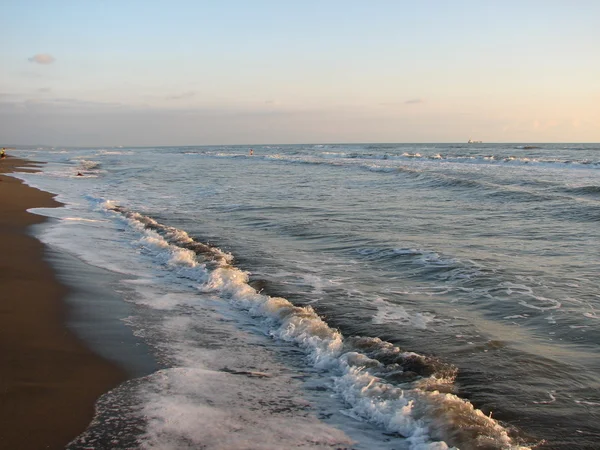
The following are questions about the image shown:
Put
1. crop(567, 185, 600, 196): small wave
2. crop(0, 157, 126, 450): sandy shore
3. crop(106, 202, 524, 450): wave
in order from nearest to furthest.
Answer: crop(0, 157, 126, 450): sandy shore → crop(106, 202, 524, 450): wave → crop(567, 185, 600, 196): small wave

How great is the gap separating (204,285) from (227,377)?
3.35 m

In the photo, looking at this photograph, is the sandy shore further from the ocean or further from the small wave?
the small wave

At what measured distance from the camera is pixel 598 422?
3.94 metres

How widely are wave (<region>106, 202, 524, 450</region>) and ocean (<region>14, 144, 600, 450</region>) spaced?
17 mm

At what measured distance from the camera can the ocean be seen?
12.7ft

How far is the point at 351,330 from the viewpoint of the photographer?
5988 mm

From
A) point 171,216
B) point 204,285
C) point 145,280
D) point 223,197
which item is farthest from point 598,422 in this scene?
point 223,197

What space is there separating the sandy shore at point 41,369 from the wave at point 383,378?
6.50ft

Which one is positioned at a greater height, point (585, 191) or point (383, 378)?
point (585, 191)

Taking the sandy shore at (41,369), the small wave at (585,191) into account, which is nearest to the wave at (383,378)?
the sandy shore at (41,369)

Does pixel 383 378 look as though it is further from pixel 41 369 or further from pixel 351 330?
pixel 41 369

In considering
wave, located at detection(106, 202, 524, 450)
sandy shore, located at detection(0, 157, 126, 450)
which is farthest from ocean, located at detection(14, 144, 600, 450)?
sandy shore, located at detection(0, 157, 126, 450)

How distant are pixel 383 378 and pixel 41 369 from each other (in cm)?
304

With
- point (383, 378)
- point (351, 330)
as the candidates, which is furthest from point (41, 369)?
point (351, 330)
